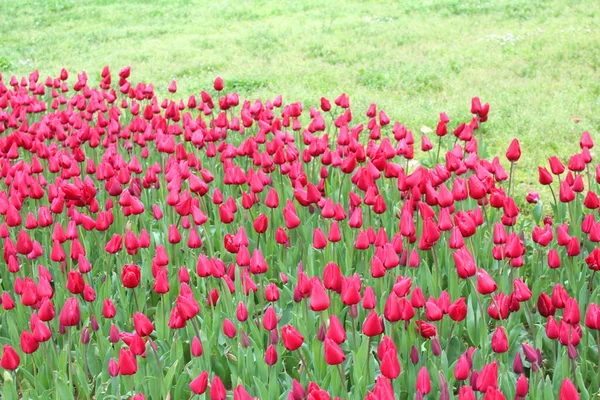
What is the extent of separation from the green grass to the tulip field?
2243 millimetres

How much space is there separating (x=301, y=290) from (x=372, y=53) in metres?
8.26

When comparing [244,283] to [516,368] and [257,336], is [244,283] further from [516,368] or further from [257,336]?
[516,368]

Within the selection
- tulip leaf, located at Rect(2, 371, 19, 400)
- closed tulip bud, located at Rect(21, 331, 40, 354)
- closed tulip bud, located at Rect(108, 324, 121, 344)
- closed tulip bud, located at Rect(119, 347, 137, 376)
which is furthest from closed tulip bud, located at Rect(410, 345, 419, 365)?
tulip leaf, located at Rect(2, 371, 19, 400)

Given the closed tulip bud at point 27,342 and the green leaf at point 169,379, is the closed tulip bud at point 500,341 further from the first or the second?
the closed tulip bud at point 27,342

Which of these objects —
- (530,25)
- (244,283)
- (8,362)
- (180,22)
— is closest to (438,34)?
(530,25)

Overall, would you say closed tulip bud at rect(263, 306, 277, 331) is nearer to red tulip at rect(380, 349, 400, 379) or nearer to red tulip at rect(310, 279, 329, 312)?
red tulip at rect(310, 279, 329, 312)

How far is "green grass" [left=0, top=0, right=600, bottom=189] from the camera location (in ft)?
25.6

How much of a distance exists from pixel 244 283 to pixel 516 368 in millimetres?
1197

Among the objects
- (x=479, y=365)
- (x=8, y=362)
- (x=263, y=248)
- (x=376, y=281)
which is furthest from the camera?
(x=263, y=248)

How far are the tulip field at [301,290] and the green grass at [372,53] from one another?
7.36ft

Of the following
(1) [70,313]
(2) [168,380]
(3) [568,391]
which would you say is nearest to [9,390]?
(1) [70,313]

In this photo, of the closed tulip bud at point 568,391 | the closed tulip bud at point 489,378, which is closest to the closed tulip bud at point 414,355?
the closed tulip bud at point 489,378

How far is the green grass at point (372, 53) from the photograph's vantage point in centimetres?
781

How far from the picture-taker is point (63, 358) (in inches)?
126
